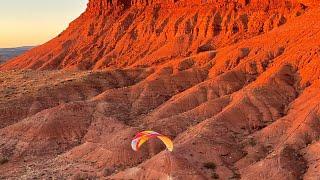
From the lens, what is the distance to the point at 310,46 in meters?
73.0

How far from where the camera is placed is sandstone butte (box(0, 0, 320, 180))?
181ft

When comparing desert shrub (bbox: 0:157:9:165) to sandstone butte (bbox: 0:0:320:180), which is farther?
desert shrub (bbox: 0:157:9:165)

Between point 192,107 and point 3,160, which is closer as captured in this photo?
point 3,160

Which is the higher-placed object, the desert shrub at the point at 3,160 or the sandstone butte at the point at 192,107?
the sandstone butte at the point at 192,107

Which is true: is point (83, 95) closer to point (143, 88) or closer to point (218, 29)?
point (143, 88)

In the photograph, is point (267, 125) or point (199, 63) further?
point (199, 63)

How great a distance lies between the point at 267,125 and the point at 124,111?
18.7m

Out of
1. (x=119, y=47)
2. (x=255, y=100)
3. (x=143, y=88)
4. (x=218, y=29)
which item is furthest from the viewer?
(x=119, y=47)

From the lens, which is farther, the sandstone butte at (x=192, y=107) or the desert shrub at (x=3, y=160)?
the desert shrub at (x=3, y=160)

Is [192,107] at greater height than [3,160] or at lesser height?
greater

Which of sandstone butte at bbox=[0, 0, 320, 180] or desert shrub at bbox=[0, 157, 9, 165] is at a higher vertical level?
sandstone butte at bbox=[0, 0, 320, 180]

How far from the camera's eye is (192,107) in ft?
234

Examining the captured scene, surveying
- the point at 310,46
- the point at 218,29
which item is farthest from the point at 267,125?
the point at 218,29

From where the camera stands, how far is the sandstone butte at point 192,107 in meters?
55.1
